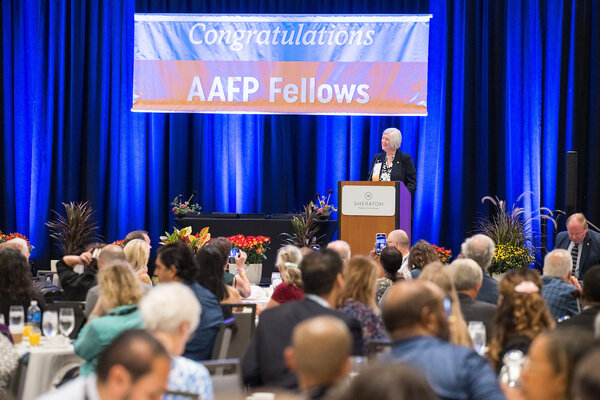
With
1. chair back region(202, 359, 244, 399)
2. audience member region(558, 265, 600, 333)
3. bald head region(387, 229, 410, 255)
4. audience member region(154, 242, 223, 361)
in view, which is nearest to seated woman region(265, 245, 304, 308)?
audience member region(154, 242, 223, 361)

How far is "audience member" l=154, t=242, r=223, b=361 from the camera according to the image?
4508 millimetres

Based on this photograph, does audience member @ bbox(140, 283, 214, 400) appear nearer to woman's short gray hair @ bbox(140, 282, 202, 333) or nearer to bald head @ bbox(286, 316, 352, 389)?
woman's short gray hair @ bbox(140, 282, 202, 333)

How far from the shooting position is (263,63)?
441 inches

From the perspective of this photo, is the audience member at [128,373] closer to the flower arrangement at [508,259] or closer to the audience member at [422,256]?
the audience member at [422,256]

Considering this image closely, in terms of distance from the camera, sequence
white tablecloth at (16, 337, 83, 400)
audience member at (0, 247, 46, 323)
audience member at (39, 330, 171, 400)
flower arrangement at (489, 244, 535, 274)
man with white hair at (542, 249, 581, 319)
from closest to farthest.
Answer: audience member at (39, 330, 171, 400) < white tablecloth at (16, 337, 83, 400) < audience member at (0, 247, 46, 323) < man with white hair at (542, 249, 581, 319) < flower arrangement at (489, 244, 535, 274)

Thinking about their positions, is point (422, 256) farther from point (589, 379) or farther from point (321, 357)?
point (589, 379)

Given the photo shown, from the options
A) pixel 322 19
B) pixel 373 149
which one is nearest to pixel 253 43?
pixel 322 19

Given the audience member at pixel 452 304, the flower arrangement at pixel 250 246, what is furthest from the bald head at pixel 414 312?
the flower arrangement at pixel 250 246

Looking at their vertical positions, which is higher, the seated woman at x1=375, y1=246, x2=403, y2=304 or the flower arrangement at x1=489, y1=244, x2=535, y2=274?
the seated woman at x1=375, y1=246, x2=403, y2=304

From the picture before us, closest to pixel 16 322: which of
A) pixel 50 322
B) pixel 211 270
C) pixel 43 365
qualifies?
pixel 50 322

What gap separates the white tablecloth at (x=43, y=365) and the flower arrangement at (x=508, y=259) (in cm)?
628

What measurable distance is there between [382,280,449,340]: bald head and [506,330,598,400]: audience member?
0.49 m

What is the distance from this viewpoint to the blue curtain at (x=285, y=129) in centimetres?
1177

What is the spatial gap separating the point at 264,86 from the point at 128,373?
9127 mm
